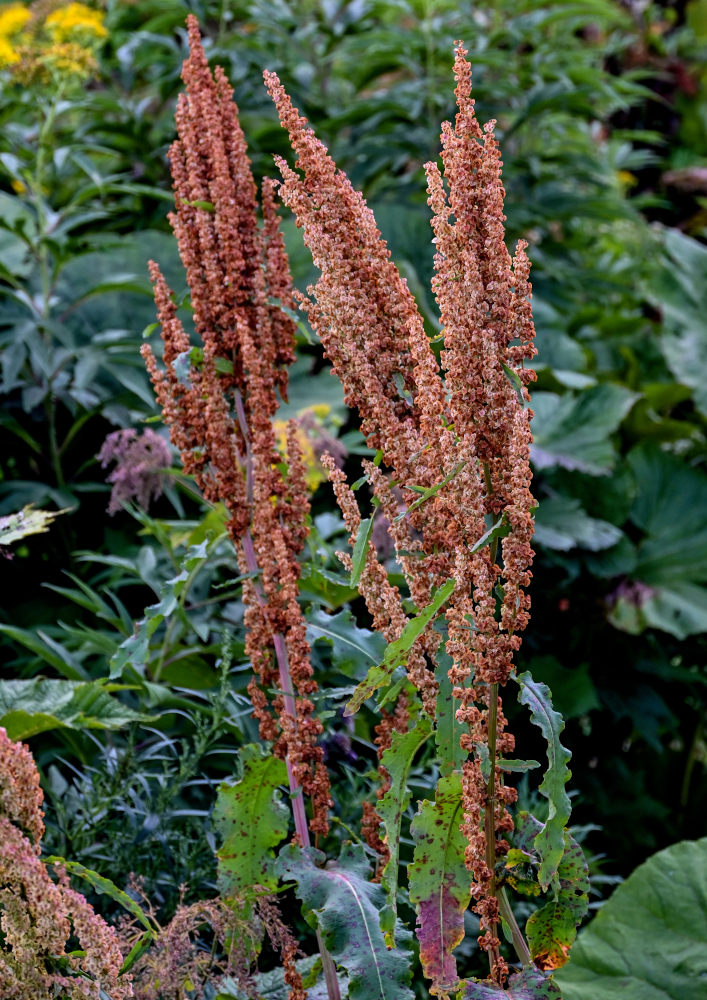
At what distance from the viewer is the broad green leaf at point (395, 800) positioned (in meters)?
0.95

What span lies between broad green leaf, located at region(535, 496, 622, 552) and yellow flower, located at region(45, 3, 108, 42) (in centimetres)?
157

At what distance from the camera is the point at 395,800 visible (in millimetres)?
960

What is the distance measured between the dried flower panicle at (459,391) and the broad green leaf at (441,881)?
0.08ft

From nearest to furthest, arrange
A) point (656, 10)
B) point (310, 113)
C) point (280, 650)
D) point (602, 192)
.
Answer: point (280, 650) → point (310, 113) → point (602, 192) → point (656, 10)

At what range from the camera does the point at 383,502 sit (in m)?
1.02

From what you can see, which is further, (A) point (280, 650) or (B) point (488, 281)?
(A) point (280, 650)

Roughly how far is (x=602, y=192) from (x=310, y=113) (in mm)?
1076

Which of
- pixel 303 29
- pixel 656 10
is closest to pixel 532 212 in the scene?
pixel 303 29

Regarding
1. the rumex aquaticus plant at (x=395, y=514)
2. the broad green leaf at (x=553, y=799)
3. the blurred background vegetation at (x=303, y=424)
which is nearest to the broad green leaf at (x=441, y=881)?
the rumex aquaticus plant at (x=395, y=514)

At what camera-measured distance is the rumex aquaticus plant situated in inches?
36.4

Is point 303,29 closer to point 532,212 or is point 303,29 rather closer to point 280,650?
point 532,212

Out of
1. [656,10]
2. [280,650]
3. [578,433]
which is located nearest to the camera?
[280,650]

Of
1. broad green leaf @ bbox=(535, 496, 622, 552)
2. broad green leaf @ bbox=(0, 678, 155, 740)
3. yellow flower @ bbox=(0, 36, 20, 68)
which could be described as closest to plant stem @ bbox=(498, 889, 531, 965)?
broad green leaf @ bbox=(0, 678, 155, 740)

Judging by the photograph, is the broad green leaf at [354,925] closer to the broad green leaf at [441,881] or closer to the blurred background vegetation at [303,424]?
the broad green leaf at [441,881]
